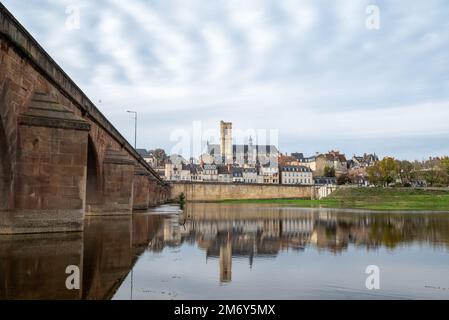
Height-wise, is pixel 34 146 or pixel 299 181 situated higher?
pixel 299 181

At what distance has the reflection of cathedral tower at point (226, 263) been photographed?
34.4 feet

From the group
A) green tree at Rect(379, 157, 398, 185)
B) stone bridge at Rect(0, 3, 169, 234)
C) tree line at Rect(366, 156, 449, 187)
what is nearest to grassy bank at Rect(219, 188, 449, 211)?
green tree at Rect(379, 157, 398, 185)

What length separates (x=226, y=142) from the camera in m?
190

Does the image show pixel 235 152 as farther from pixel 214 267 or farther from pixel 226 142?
pixel 214 267

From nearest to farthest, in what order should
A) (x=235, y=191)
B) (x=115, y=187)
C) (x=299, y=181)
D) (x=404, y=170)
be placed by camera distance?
(x=115, y=187), (x=235, y=191), (x=404, y=170), (x=299, y=181)

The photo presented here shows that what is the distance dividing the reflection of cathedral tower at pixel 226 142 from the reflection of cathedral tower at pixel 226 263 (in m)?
170

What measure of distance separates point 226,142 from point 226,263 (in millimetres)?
177597

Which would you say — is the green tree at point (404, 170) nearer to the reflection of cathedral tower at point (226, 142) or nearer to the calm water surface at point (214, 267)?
the reflection of cathedral tower at point (226, 142)

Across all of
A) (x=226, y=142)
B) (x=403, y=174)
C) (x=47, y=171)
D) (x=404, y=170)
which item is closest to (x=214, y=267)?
(x=47, y=171)

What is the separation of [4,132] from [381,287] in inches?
532

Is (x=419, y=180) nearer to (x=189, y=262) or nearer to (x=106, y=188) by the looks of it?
(x=106, y=188)

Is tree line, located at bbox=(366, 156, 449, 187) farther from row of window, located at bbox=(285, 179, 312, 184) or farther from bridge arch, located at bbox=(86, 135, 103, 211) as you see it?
bridge arch, located at bbox=(86, 135, 103, 211)

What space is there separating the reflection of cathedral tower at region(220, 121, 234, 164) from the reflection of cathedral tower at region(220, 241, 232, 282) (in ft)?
558

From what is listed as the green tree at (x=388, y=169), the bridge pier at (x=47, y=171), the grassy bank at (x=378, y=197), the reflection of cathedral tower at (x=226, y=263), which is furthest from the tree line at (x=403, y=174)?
the bridge pier at (x=47, y=171)
